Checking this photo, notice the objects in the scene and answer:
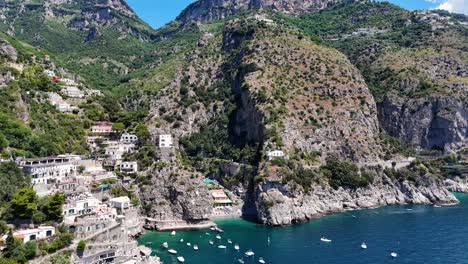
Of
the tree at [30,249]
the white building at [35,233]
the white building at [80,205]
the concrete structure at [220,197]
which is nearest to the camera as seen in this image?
the tree at [30,249]

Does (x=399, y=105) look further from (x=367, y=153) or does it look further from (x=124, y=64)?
(x=124, y=64)

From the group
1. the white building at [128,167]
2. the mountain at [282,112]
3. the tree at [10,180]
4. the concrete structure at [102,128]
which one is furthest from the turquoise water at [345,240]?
the concrete structure at [102,128]

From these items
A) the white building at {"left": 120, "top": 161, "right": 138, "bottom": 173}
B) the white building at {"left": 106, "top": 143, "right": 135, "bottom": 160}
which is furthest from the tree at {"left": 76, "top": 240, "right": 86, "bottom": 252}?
the white building at {"left": 106, "top": 143, "right": 135, "bottom": 160}

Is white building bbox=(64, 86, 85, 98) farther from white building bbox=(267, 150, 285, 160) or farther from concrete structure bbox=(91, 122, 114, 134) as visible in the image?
white building bbox=(267, 150, 285, 160)

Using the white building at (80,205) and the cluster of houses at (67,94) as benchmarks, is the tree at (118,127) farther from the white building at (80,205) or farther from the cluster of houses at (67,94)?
the white building at (80,205)

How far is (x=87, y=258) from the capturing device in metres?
50.7

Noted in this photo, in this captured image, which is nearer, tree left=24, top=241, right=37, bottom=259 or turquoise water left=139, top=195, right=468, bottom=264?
tree left=24, top=241, right=37, bottom=259

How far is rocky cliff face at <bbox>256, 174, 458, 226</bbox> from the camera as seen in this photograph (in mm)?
82088

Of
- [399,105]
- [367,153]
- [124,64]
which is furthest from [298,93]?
[124,64]

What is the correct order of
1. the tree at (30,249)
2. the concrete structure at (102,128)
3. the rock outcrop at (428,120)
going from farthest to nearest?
1. the rock outcrop at (428,120)
2. the concrete structure at (102,128)
3. the tree at (30,249)

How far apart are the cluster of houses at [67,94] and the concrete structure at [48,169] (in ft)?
87.4

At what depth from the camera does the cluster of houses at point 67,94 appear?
94.2 metres

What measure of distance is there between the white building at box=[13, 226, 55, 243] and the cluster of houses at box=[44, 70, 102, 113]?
157 feet

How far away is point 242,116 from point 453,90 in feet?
221
